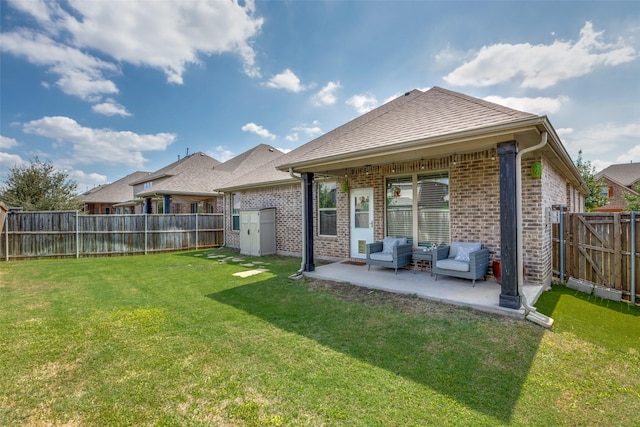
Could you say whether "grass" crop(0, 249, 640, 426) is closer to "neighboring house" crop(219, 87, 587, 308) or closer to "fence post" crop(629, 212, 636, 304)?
"fence post" crop(629, 212, 636, 304)

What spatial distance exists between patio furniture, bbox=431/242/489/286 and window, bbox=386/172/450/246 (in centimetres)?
65

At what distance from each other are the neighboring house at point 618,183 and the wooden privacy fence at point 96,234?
35252 mm

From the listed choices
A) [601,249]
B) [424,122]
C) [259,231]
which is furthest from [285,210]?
[601,249]

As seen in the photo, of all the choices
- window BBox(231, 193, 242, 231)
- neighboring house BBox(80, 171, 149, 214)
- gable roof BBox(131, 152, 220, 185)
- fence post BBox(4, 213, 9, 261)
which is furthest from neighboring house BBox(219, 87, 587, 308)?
neighboring house BBox(80, 171, 149, 214)

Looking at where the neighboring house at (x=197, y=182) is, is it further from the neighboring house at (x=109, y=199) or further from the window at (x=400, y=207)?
the window at (x=400, y=207)

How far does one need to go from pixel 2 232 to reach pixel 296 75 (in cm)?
1257

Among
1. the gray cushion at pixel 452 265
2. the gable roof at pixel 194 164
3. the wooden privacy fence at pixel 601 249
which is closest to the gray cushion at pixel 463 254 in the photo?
the gray cushion at pixel 452 265

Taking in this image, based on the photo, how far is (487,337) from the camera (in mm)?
3686

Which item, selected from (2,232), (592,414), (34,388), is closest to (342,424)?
(592,414)

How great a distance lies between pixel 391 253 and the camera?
6859 mm

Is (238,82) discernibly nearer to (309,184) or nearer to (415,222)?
(309,184)

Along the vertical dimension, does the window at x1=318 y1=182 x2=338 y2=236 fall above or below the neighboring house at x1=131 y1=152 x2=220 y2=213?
below

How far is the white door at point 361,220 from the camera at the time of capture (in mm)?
8422

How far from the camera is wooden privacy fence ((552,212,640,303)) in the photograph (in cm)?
516
